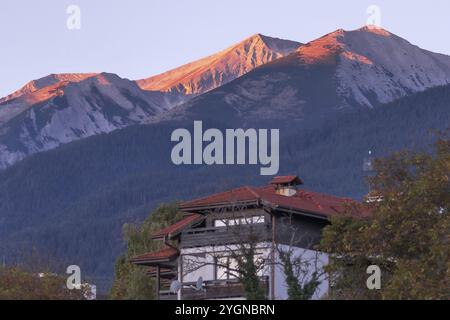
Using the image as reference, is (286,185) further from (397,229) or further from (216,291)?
(397,229)

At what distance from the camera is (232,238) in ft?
225

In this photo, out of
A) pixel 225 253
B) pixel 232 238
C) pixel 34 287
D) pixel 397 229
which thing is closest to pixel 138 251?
pixel 225 253

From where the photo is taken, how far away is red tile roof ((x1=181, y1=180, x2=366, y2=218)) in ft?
228

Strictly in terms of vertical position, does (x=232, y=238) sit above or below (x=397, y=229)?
above

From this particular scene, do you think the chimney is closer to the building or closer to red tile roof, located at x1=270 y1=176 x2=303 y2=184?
red tile roof, located at x1=270 y1=176 x2=303 y2=184

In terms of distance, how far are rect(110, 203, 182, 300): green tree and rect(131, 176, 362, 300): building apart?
3.78 ft

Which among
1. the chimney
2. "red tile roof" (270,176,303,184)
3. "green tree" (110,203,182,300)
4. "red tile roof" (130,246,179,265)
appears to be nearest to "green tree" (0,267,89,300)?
"green tree" (110,203,182,300)

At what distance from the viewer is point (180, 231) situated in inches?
2874

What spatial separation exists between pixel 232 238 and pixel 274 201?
2739mm

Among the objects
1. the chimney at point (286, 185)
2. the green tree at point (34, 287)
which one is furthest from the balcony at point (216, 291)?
the chimney at point (286, 185)
